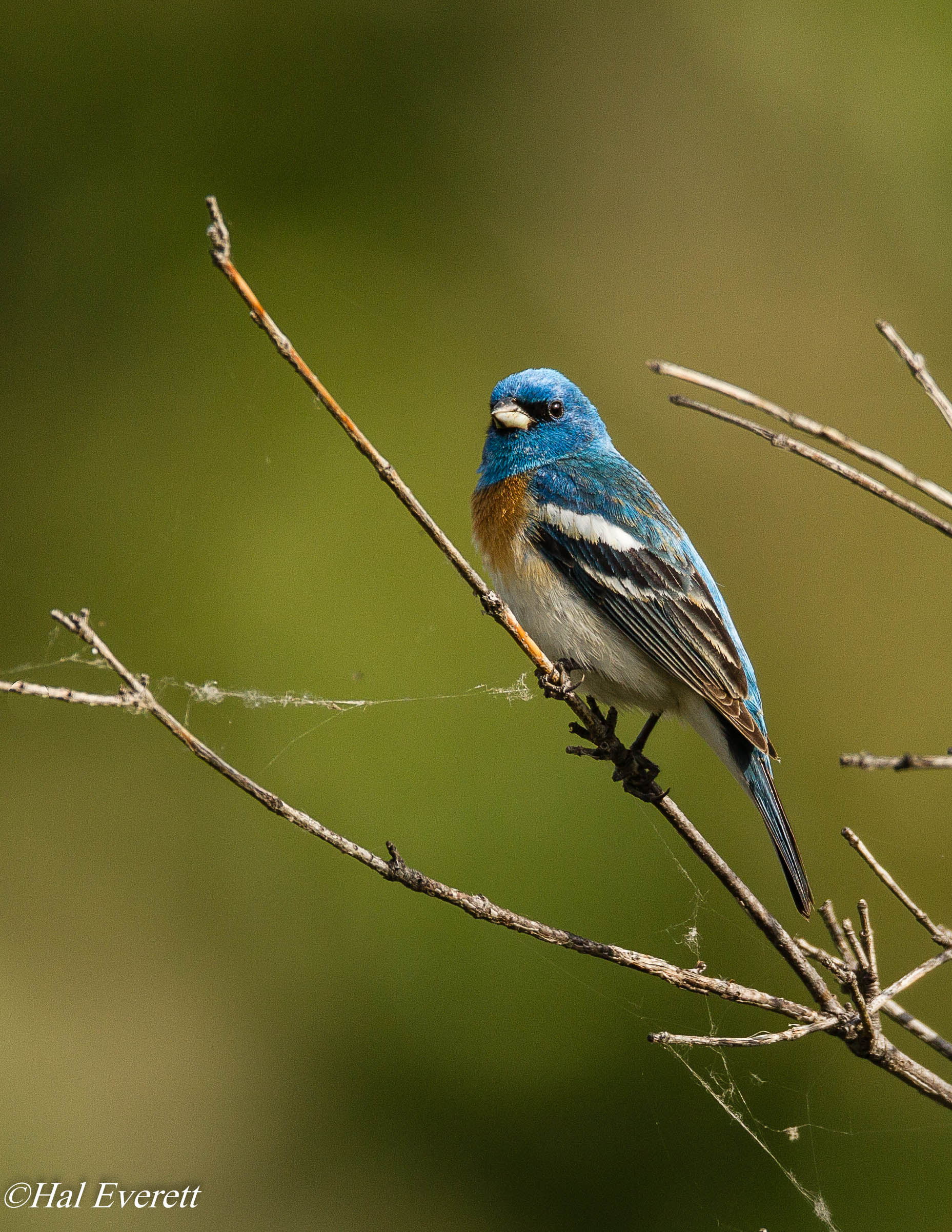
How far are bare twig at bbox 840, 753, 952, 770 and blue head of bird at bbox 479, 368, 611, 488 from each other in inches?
94.7

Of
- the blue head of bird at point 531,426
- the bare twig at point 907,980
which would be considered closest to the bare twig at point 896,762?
the bare twig at point 907,980

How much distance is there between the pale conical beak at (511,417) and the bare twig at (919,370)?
6.89 ft

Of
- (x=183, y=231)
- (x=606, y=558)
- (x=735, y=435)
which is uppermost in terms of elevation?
(x=183, y=231)

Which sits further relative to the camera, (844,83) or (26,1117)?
(844,83)

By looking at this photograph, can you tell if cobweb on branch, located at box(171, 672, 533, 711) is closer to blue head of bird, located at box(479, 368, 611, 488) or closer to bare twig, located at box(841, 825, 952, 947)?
blue head of bird, located at box(479, 368, 611, 488)

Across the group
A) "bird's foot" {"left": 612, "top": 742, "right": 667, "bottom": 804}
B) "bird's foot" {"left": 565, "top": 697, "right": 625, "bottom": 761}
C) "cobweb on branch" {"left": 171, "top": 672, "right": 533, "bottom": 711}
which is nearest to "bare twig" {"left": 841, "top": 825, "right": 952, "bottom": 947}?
"bird's foot" {"left": 612, "top": 742, "right": 667, "bottom": 804}

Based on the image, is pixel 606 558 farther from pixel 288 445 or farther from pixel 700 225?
pixel 700 225

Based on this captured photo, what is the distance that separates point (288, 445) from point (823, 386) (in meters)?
2.97

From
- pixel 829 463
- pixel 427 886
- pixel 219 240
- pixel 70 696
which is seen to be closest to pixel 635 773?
pixel 427 886

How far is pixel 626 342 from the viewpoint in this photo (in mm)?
6242

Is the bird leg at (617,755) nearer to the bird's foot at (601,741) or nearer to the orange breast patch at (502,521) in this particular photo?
the bird's foot at (601,741)

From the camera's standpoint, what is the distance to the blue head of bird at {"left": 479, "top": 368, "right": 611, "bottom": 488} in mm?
3500

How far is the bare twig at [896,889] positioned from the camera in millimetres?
1559

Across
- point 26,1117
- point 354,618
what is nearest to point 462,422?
point 354,618
